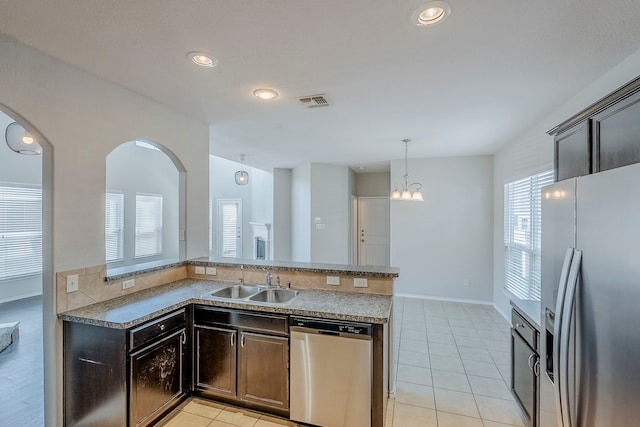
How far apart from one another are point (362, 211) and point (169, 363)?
5.93 metres

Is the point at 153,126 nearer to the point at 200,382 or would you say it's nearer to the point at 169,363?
the point at 169,363

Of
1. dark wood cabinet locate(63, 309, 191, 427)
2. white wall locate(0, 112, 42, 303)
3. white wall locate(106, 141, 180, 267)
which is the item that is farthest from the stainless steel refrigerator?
white wall locate(0, 112, 42, 303)

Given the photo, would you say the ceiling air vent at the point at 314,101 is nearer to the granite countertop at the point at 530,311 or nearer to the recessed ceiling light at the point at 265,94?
the recessed ceiling light at the point at 265,94

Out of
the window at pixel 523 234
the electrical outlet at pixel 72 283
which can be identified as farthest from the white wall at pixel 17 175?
the window at pixel 523 234

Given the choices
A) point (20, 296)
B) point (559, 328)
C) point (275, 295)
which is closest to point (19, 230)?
point (20, 296)

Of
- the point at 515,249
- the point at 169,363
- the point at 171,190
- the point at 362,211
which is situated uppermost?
the point at 171,190

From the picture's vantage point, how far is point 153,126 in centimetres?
281

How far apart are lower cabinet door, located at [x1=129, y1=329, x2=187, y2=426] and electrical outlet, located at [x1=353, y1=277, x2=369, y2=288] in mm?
1527

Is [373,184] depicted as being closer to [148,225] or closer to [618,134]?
[148,225]

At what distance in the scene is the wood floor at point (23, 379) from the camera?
7.41 feet

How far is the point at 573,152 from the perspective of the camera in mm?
1862

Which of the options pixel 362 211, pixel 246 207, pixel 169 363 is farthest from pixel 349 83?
pixel 246 207

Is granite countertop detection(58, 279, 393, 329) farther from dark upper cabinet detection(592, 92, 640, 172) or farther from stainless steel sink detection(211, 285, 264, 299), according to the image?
dark upper cabinet detection(592, 92, 640, 172)

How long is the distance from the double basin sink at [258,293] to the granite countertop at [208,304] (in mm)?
102
